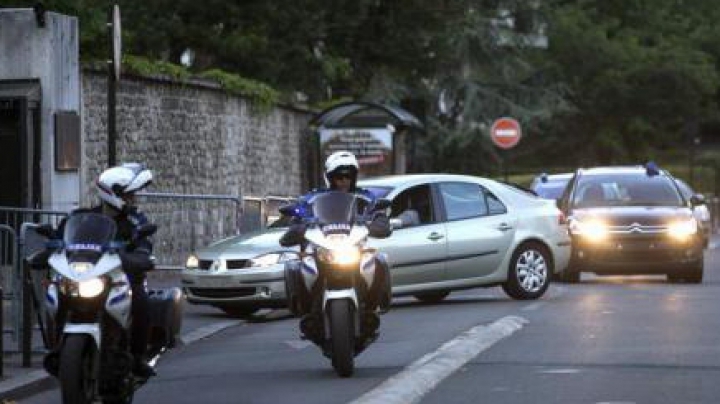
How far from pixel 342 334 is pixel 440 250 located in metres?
6.78

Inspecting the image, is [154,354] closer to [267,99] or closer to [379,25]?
[267,99]

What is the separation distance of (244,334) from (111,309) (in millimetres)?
6462

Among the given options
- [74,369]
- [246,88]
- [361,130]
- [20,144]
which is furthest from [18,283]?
[361,130]

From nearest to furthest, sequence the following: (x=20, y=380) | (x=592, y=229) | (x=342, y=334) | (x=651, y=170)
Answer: (x=342, y=334) < (x=20, y=380) < (x=592, y=229) < (x=651, y=170)

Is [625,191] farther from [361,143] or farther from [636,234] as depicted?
[361,143]

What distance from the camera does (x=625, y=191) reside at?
22516 millimetres

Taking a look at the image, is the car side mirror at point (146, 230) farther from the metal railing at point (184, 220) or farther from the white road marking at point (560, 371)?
the metal railing at point (184, 220)

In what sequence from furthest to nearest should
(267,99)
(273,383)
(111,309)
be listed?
(267,99) < (273,383) < (111,309)

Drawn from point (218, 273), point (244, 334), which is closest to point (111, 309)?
point (244, 334)

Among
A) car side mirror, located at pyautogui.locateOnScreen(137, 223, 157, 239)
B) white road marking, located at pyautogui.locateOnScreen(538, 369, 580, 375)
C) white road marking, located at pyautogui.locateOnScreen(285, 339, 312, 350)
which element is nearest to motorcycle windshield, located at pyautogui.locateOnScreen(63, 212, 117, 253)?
car side mirror, located at pyautogui.locateOnScreen(137, 223, 157, 239)

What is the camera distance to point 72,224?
8.95m

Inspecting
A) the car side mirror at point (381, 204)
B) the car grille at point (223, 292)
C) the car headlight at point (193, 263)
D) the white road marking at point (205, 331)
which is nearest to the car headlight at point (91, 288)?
the car side mirror at point (381, 204)

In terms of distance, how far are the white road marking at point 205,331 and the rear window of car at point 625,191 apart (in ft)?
24.0

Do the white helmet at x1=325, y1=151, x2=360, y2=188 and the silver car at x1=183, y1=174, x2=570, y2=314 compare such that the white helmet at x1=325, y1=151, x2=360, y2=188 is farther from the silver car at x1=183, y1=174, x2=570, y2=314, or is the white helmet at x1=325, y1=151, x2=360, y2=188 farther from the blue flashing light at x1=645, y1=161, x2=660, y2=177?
the blue flashing light at x1=645, y1=161, x2=660, y2=177
